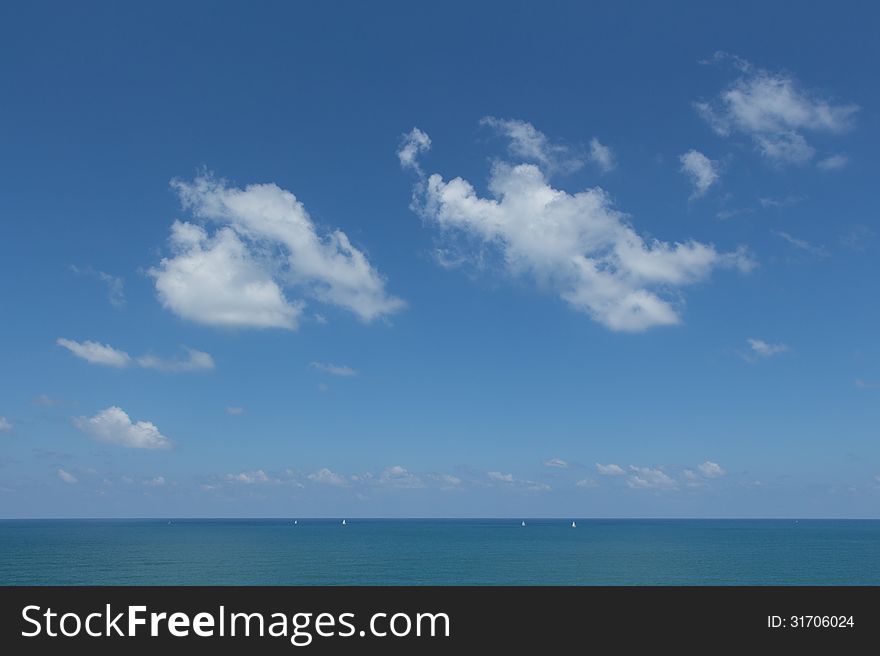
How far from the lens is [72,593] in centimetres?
1054

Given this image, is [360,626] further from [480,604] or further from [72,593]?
[72,593]

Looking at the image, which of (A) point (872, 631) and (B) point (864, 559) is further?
Answer: (B) point (864, 559)

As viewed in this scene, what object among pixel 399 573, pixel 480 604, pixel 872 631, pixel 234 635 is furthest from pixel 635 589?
pixel 399 573

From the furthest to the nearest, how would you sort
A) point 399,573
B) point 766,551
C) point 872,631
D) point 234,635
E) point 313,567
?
1. point 766,551
2. point 313,567
3. point 399,573
4. point 872,631
5. point 234,635

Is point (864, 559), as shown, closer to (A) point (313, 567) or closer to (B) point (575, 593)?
(A) point (313, 567)

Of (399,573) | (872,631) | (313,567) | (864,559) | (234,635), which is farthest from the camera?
(864,559)

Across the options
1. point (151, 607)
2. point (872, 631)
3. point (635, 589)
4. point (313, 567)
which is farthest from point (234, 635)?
point (313, 567)

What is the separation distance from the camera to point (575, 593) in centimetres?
1078

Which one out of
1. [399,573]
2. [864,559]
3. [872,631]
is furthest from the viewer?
[864,559]

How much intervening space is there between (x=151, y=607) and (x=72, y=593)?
146cm

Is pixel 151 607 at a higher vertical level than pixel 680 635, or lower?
higher

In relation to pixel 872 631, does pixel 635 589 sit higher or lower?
higher

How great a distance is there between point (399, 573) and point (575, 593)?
9502 cm

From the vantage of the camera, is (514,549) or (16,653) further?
(514,549)
